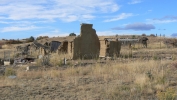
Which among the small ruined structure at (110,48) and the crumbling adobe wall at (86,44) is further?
the small ruined structure at (110,48)

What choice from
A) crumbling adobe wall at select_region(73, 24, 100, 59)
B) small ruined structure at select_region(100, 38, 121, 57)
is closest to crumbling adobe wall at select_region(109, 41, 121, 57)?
small ruined structure at select_region(100, 38, 121, 57)

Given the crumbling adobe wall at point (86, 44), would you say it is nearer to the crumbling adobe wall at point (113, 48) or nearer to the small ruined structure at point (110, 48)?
the small ruined structure at point (110, 48)

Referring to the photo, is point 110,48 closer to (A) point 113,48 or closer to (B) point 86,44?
(A) point 113,48

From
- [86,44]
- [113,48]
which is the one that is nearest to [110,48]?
[113,48]

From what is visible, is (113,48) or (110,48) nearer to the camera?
(110,48)

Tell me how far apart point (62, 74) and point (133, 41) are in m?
50.4

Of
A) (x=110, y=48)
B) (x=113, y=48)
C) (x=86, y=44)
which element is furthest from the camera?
(x=113, y=48)

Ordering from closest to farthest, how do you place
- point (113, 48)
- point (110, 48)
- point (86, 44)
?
point (86, 44)
point (110, 48)
point (113, 48)

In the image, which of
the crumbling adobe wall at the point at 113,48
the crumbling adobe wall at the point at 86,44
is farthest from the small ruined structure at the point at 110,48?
the crumbling adobe wall at the point at 86,44

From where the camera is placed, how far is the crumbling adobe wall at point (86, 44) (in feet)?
95.8

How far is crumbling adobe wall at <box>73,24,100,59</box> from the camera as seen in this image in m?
29.2

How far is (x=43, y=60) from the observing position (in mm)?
23812

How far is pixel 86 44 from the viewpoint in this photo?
29.9 meters

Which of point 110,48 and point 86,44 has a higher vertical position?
point 86,44
